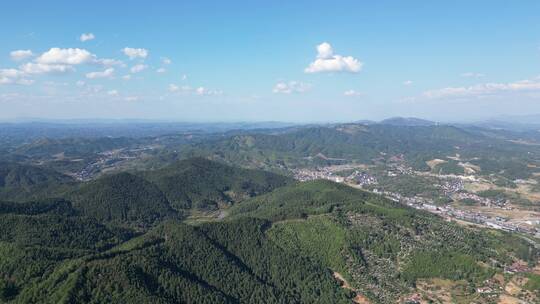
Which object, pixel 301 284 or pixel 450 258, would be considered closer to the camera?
pixel 301 284

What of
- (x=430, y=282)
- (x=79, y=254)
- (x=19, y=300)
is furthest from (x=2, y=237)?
(x=430, y=282)

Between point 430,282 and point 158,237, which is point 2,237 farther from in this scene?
point 430,282

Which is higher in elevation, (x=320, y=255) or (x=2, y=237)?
(x=2, y=237)

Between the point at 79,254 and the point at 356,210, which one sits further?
the point at 356,210

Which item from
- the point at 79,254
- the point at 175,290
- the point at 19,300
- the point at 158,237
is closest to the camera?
the point at 19,300

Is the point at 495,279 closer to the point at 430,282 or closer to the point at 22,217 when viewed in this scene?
the point at 430,282

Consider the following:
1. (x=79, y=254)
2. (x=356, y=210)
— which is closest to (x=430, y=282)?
(x=356, y=210)

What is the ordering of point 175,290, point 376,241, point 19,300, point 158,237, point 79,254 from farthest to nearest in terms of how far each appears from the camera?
point 376,241
point 158,237
point 79,254
point 175,290
point 19,300

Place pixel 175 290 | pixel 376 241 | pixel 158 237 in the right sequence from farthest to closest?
pixel 376 241 → pixel 158 237 → pixel 175 290

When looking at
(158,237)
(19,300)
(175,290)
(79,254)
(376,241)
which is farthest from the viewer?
(376,241)
